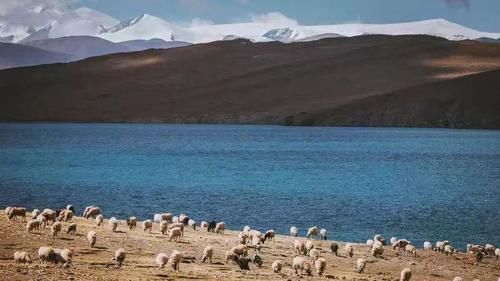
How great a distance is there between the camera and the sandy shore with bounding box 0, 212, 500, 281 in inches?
883

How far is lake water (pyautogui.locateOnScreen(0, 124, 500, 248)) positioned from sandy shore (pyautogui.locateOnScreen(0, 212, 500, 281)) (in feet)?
24.8

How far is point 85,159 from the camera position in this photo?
9162cm

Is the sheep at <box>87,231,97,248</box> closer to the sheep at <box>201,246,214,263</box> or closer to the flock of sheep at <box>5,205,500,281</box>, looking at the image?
the flock of sheep at <box>5,205,500,281</box>

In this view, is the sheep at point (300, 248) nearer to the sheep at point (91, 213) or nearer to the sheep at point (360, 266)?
the sheep at point (360, 266)

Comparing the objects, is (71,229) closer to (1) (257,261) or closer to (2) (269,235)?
(1) (257,261)

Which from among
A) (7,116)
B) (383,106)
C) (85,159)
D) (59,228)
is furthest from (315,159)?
(7,116)

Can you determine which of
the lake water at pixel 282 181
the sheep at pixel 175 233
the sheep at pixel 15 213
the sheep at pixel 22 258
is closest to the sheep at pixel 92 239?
the sheep at pixel 175 233

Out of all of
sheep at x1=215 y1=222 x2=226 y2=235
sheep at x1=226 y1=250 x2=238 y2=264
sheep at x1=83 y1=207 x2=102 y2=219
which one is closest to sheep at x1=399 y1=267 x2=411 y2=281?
sheep at x1=226 y1=250 x2=238 y2=264

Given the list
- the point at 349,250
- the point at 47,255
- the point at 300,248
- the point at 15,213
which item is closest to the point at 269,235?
the point at 300,248

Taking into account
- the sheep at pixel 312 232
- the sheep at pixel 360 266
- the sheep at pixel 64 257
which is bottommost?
the sheep at pixel 312 232

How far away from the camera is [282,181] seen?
69688 mm

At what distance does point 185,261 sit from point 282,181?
43.5m

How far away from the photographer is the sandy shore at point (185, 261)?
73.6 feet

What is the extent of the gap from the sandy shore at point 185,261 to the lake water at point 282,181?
7552 millimetres
